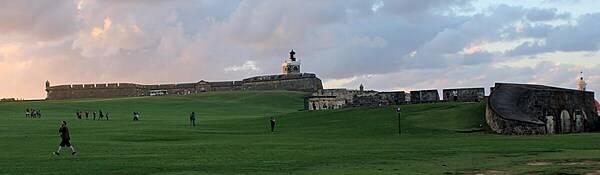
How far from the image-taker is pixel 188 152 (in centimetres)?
2858

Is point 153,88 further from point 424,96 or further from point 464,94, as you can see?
point 464,94

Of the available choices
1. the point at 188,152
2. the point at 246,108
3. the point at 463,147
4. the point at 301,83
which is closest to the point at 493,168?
the point at 463,147

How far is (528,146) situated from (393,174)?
12.6m

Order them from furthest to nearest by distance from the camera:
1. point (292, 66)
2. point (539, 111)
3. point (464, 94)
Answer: point (292, 66), point (464, 94), point (539, 111)

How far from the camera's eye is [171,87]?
169 m

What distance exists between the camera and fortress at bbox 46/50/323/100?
168 metres

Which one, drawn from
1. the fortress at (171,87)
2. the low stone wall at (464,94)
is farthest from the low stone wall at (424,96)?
the fortress at (171,87)

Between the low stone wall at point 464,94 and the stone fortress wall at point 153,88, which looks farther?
the stone fortress wall at point 153,88

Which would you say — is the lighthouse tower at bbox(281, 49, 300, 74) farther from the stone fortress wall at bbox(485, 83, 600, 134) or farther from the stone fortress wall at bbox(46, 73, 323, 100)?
the stone fortress wall at bbox(485, 83, 600, 134)

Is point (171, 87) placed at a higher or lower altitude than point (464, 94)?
higher

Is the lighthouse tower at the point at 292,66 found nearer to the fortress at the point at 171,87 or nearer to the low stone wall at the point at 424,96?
the fortress at the point at 171,87

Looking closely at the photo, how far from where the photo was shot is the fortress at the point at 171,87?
168 meters

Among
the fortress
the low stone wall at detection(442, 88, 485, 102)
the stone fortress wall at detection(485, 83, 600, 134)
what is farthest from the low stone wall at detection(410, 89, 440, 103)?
the fortress

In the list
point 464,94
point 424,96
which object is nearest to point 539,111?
point 464,94
